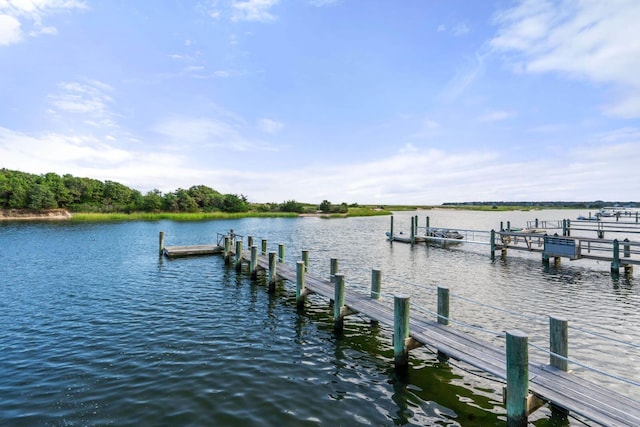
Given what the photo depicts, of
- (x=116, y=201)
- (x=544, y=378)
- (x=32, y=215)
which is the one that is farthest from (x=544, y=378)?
(x=116, y=201)

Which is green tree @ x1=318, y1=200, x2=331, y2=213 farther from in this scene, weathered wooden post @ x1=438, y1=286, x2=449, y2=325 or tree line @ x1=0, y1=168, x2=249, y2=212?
weathered wooden post @ x1=438, y1=286, x2=449, y2=325

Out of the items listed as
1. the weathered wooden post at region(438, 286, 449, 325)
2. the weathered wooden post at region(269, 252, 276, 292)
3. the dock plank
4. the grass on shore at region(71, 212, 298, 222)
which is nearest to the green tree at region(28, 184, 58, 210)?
the grass on shore at region(71, 212, 298, 222)

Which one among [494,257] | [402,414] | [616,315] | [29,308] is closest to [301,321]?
[402,414]

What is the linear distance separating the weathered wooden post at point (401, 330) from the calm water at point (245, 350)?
428 mm

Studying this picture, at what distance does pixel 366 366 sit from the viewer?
361 inches

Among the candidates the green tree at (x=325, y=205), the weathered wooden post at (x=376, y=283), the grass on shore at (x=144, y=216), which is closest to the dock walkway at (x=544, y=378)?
the weathered wooden post at (x=376, y=283)

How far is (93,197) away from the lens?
97062 mm

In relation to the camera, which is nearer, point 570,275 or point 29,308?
point 29,308

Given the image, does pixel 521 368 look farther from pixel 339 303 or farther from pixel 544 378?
pixel 339 303

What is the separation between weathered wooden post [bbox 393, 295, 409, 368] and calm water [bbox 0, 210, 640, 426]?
0.43 metres

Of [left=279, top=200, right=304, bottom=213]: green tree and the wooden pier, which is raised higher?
[left=279, top=200, right=304, bottom=213]: green tree

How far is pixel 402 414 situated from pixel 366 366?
2275 mm

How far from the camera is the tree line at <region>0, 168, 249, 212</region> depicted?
78.8 metres

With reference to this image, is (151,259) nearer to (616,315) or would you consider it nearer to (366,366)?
(366,366)
